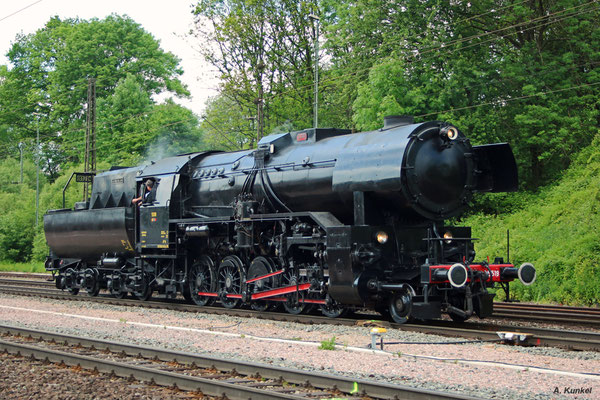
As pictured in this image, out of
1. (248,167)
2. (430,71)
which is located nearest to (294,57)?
(430,71)

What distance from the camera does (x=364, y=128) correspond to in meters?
23.6

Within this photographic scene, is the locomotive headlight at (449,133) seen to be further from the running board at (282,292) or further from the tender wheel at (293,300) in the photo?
the tender wheel at (293,300)

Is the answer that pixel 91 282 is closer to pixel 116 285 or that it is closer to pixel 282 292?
pixel 116 285

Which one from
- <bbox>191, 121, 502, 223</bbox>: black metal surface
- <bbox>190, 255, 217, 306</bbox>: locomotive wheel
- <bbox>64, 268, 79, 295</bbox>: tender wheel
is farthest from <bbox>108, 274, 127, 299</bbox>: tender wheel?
<bbox>191, 121, 502, 223</bbox>: black metal surface

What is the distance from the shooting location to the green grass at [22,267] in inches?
1315

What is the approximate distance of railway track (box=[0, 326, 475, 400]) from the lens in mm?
6391

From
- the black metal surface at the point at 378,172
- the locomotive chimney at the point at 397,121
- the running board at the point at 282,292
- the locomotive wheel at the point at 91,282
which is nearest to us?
the black metal surface at the point at 378,172

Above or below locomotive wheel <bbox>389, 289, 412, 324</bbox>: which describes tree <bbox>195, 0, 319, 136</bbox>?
above

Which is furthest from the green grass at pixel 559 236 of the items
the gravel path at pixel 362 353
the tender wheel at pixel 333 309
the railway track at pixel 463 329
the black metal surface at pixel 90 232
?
the black metal surface at pixel 90 232

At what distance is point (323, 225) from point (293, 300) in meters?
2.33

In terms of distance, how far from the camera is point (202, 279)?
51.4ft

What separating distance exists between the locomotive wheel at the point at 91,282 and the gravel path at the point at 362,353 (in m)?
4.93

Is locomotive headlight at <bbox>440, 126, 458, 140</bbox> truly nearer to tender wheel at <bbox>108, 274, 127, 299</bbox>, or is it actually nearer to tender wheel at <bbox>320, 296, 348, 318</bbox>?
tender wheel at <bbox>320, 296, 348, 318</bbox>

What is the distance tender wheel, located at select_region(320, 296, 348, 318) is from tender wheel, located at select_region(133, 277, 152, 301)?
20.6ft
